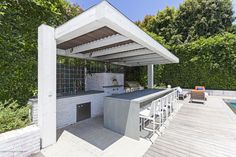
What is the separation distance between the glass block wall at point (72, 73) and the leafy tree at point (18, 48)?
4.52 ft

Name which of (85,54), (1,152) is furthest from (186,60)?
(1,152)

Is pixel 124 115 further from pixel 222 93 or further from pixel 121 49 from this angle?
pixel 222 93

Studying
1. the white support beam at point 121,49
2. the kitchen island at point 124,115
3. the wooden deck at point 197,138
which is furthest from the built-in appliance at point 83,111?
the wooden deck at point 197,138

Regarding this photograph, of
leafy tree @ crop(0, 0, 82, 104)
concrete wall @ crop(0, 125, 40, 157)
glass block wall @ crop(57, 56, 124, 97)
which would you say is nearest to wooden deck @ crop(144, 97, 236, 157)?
concrete wall @ crop(0, 125, 40, 157)

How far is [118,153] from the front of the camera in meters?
3.76

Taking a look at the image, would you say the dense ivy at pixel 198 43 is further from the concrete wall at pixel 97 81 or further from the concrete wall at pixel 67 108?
the concrete wall at pixel 67 108

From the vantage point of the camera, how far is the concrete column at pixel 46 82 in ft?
12.9

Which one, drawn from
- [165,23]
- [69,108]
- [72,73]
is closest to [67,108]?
[69,108]

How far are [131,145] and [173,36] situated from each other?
18.5m

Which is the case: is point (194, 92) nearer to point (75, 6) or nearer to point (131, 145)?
point (131, 145)

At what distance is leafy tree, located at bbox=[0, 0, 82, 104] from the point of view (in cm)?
484

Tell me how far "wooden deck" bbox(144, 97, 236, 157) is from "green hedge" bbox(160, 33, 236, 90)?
743 cm

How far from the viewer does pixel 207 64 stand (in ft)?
42.3

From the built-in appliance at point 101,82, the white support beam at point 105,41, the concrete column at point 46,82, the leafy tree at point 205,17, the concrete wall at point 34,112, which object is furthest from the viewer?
the leafy tree at point 205,17
